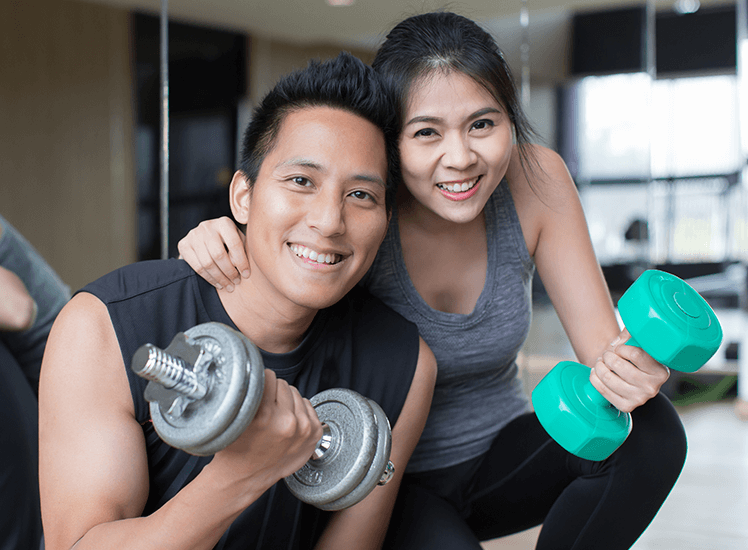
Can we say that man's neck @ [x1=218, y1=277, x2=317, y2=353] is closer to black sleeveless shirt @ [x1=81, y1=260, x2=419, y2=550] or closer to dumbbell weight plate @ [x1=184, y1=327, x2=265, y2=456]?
black sleeveless shirt @ [x1=81, y1=260, x2=419, y2=550]

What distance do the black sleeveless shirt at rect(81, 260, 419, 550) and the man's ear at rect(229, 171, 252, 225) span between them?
12 cm

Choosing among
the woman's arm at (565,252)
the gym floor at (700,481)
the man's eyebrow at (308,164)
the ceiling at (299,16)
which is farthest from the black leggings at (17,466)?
the ceiling at (299,16)

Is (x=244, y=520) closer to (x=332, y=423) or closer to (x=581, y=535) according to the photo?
(x=332, y=423)

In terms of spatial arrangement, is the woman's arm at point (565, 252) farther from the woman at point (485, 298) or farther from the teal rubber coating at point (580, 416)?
the teal rubber coating at point (580, 416)

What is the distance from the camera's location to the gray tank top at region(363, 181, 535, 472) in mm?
1273

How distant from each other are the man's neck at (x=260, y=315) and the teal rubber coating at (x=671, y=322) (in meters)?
0.47

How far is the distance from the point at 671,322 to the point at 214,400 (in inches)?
23.7

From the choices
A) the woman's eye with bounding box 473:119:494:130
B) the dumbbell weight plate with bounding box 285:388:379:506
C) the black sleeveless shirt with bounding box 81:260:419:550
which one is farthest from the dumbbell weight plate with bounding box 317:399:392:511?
the woman's eye with bounding box 473:119:494:130

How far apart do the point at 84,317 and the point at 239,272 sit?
23 cm

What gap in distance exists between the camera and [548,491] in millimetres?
1303

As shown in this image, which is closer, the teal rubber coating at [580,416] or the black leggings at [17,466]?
the teal rubber coating at [580,416]

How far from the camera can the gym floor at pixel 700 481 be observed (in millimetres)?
2043

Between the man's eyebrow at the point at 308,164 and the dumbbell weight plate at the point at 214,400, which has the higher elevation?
the man's eyebrow at the point at 308,164

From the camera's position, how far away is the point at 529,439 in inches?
51.8
